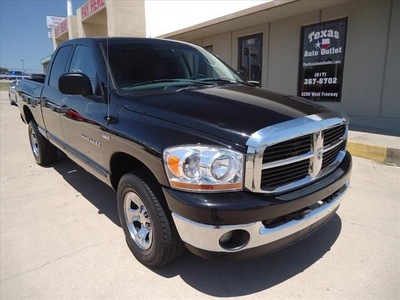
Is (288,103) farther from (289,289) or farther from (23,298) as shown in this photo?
(23,298)

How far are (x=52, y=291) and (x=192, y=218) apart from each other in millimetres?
1299

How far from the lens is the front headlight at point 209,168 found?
203cm

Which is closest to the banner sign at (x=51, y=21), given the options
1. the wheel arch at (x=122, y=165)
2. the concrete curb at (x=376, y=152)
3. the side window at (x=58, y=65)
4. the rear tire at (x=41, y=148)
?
the rear tire at (x=41, y=148)

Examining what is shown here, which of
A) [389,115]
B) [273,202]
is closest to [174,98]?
[273,202]

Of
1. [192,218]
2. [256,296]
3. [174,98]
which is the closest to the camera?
[192,218]

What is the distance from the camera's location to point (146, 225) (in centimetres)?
265

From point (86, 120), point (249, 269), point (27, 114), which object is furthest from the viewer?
point (27, 114)

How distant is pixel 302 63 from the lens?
362 inches

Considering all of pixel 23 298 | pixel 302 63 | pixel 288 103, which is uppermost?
pixel 302 63

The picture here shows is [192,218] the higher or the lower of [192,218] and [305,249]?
the higher

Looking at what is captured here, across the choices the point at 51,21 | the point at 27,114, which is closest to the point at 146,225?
the point at 27,114

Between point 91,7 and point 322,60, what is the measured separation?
582 inches

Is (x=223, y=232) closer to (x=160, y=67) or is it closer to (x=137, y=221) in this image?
(x=137, y=221)

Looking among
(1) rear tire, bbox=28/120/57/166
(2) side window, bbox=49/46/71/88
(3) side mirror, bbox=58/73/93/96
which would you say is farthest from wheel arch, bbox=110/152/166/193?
(1) rear tire, bbox=28/120/57/166
